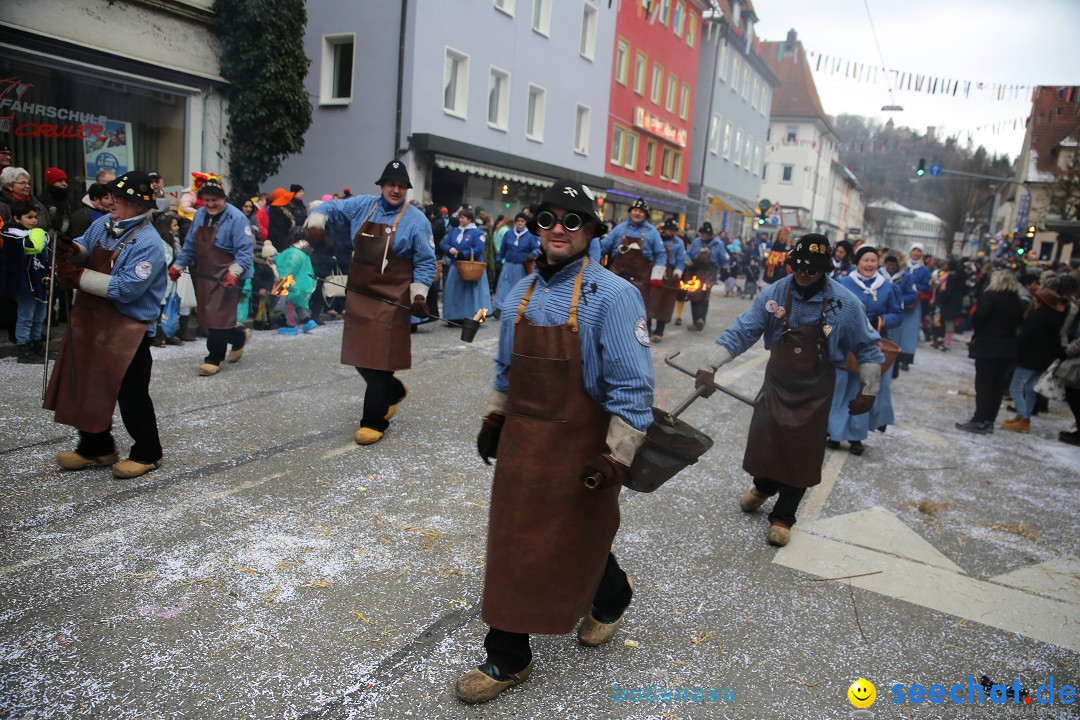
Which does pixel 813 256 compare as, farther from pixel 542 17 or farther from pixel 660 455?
pixel 542 17

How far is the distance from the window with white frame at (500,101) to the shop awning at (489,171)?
1474 mm

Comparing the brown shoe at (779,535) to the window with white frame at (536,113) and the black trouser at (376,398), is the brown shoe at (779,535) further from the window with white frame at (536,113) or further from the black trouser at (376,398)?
the window with white frame at (536,113)

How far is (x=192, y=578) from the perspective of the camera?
364cm

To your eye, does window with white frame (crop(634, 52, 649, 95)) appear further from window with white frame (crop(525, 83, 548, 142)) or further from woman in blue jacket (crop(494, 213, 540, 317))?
woman in blue jacket (crop(494, 213, 540, 317))

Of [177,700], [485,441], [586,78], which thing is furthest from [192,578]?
[586,78]

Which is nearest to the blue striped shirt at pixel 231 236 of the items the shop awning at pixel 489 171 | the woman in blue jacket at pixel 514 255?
the woman in blue jacket at pixel 514 255

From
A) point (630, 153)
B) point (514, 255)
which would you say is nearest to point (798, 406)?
point (514, 255)

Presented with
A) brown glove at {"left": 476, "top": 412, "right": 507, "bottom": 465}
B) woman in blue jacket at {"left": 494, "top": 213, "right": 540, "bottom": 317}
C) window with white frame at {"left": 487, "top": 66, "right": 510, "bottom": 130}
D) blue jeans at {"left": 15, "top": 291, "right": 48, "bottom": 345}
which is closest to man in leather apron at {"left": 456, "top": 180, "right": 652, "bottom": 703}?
brown glove at {"left": 476, "top": 412, "right": 507, "bottom": 465}

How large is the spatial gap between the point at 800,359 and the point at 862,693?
2083 millimetres

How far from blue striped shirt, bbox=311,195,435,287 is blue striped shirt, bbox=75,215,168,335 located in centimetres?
143

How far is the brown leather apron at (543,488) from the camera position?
111 inches

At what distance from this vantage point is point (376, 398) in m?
6.02

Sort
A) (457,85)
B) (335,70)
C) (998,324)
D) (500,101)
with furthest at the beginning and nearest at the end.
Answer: (500,101), (457,85), (335,70), (998,324)

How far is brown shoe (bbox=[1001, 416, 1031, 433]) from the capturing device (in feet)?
29.5
